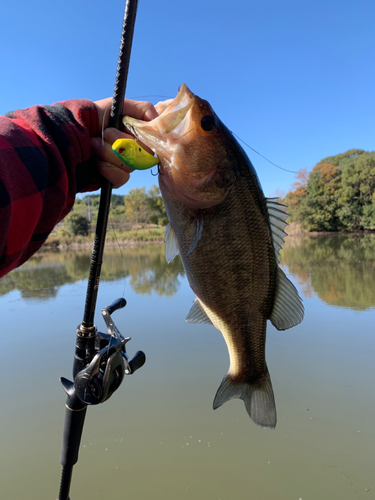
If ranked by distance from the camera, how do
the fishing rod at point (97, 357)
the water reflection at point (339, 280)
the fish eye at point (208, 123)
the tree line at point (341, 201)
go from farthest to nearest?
the tree line at point (341, 201)
the water reflection at point (339, 280)
the fish eye at point (208, 123)
the fishing rod at point (97, 357)

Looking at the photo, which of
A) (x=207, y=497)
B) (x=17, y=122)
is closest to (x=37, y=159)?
(x=17, y=122)

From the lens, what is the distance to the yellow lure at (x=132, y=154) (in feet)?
3.42

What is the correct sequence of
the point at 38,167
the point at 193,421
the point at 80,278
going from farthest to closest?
1. the point at 80,278
2. the point at 193,421
3. the point at 38,167

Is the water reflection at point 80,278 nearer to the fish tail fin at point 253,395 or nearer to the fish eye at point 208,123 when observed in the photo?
the fish tail fin at point 253,395

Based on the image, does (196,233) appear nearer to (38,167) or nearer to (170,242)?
(170,242)

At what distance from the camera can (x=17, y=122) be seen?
995 mm

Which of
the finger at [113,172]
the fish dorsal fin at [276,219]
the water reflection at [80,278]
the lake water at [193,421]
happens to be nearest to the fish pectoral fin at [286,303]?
the fish dorsal fin at [276,219]

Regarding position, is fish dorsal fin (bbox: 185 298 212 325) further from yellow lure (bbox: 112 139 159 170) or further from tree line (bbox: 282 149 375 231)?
tree line (bbox: 282 149 375 231)

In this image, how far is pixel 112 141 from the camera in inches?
46.3

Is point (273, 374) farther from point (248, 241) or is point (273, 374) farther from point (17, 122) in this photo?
point (17, 122)

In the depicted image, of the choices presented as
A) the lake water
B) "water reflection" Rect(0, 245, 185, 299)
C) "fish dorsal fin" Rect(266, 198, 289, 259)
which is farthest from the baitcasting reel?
"water reflection" Rect(0, 245, 185, 299)

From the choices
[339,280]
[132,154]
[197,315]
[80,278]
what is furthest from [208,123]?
[80,278]

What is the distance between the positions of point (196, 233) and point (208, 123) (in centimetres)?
45

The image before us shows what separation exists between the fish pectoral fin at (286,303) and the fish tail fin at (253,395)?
0.24 metres
